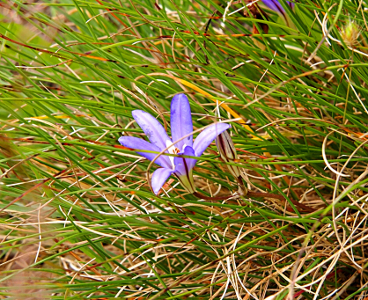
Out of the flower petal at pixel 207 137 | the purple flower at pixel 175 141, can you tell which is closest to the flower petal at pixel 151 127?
the purple flower at pixel 175 141

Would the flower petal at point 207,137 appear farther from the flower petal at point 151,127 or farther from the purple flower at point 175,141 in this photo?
the flower petal at point 151,127

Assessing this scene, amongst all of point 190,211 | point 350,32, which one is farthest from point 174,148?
point 350,32

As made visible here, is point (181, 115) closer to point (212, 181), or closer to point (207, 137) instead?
point (207, 137)

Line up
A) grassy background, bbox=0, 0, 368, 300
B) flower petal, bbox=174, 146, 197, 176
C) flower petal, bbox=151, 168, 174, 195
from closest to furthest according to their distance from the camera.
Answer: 1. flower petal, bbox=151, 168, 174, 195
2. flower petal, bbox=174, 146, 197, 176
3. grassy background, bbox=0, 0, 368, 300

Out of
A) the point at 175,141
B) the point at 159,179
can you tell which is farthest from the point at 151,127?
the point at 159,179

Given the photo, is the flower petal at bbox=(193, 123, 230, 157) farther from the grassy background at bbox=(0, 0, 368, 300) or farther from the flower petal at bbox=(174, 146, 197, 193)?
the grassy background at bbox=(0, 0, 368, 300)

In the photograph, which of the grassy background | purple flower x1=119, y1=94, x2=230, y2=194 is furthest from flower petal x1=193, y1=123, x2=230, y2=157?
the grassy background

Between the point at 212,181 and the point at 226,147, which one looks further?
the point at 212,181

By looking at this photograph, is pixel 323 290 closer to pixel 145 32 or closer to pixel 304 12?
pixel 304 12
